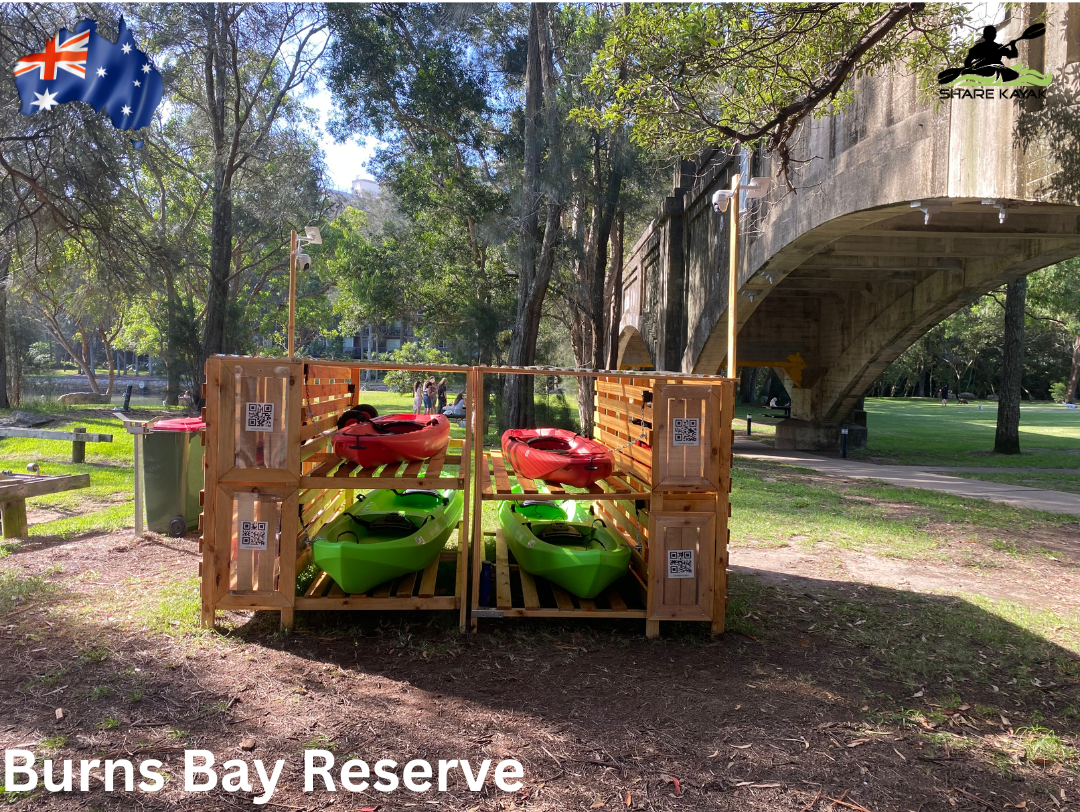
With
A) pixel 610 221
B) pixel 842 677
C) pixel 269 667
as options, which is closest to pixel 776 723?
pixel 842 677

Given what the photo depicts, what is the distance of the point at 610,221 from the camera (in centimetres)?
1727

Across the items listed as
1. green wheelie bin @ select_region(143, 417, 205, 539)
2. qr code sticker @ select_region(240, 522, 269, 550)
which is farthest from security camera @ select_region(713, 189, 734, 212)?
green wheelie bin @ select_region(143, 417, 205, 539)

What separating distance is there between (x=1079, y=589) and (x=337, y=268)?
63.3 feet

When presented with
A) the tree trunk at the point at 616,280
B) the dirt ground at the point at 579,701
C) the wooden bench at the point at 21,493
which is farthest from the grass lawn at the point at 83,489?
the tree trunk at the point at 616,280

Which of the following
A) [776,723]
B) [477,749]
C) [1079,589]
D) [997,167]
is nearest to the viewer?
[477,749]

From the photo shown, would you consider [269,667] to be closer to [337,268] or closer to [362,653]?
[362,653]

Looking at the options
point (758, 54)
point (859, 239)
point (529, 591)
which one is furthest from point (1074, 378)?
point (529, 591)

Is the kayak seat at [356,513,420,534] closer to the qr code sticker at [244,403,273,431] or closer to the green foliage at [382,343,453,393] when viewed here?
the qr code sticker at [244,403,273,431]

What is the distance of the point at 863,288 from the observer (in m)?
18.3

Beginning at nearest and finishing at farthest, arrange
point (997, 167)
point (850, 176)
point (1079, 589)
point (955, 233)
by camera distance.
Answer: point (997, 167), point (1079, 589), point (850, 176), point (955, 233)

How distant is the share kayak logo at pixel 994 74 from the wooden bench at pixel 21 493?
8551mm

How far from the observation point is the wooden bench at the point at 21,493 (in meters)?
6.64

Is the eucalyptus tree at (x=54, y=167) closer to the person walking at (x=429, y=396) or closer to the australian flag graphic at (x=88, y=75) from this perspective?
the australian flag graphic at (x=88, y=75)

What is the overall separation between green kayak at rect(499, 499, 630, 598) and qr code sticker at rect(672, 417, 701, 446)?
90 cm
